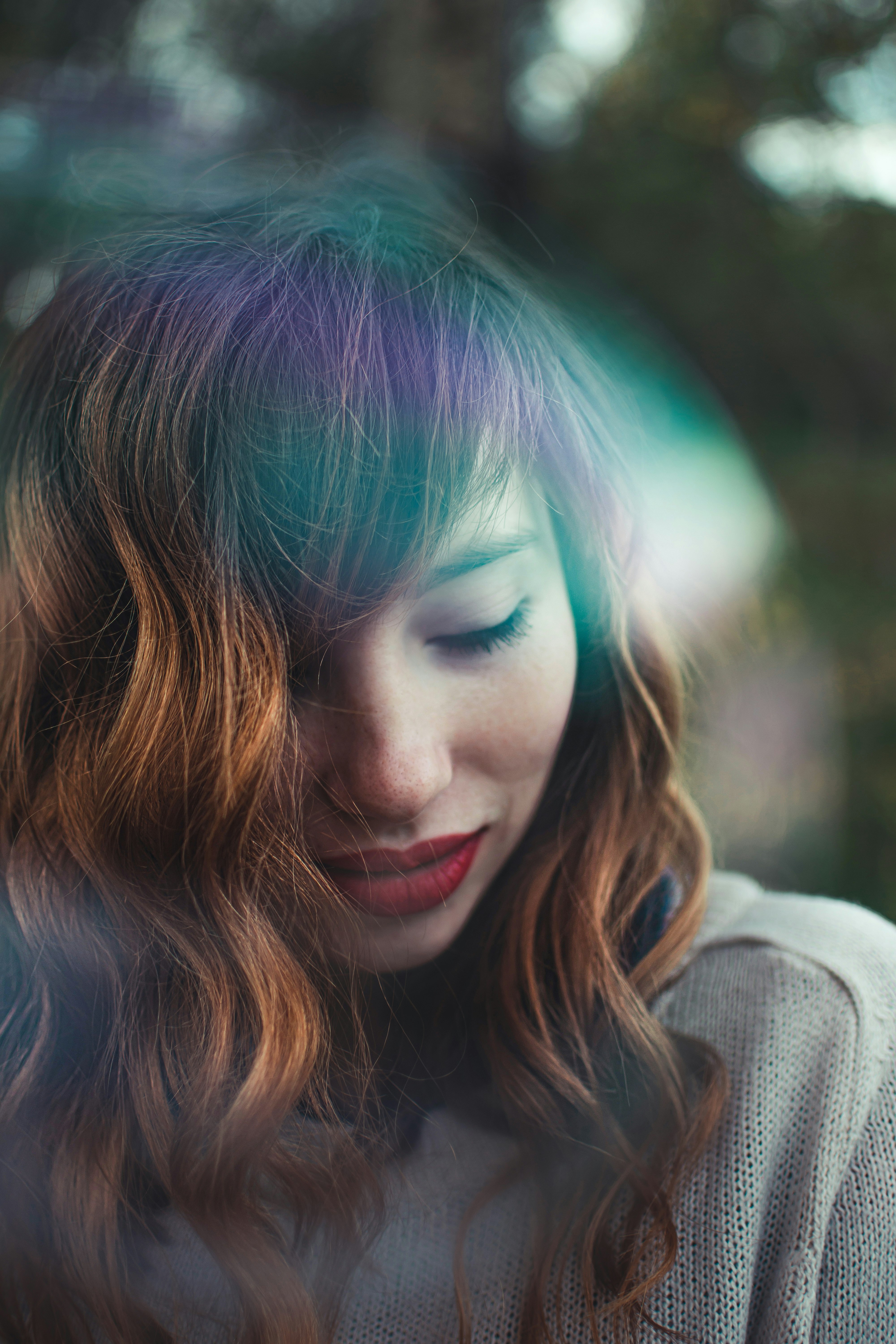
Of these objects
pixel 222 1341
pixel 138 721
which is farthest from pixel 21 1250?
pixel 138 721

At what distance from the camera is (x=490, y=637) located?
0.79m

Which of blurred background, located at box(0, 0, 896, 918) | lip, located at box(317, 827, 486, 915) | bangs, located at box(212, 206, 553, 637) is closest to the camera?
bangs, located at box(212, 206, 553, 637)

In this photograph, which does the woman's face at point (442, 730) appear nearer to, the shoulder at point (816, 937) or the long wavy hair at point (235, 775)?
the long wavy hair at point (235, 775)

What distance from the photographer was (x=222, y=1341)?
2.56 ft

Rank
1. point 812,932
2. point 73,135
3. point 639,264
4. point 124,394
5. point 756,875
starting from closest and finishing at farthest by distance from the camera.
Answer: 1. point 124,394
2. point 812,932
3. point 756,875
4. point 73,135
5. point 639,264

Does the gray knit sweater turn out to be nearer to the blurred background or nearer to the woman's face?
the woman's face

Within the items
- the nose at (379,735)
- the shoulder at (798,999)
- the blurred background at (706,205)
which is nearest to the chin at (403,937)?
the nose at (379,735)

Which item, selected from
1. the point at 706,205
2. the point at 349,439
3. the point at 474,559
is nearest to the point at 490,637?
the point at 474,559

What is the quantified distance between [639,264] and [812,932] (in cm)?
226

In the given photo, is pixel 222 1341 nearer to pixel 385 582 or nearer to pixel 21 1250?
pixel 21 1250

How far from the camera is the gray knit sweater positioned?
2.47ft

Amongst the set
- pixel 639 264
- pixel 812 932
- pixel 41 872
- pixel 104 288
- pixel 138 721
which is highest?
pixel 639 264

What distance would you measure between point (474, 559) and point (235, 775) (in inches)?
11.1

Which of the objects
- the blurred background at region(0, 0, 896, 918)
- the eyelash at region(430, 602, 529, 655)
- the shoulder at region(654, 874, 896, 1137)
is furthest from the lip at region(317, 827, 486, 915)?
the blurred background at region(0, 0, 896, 918)
